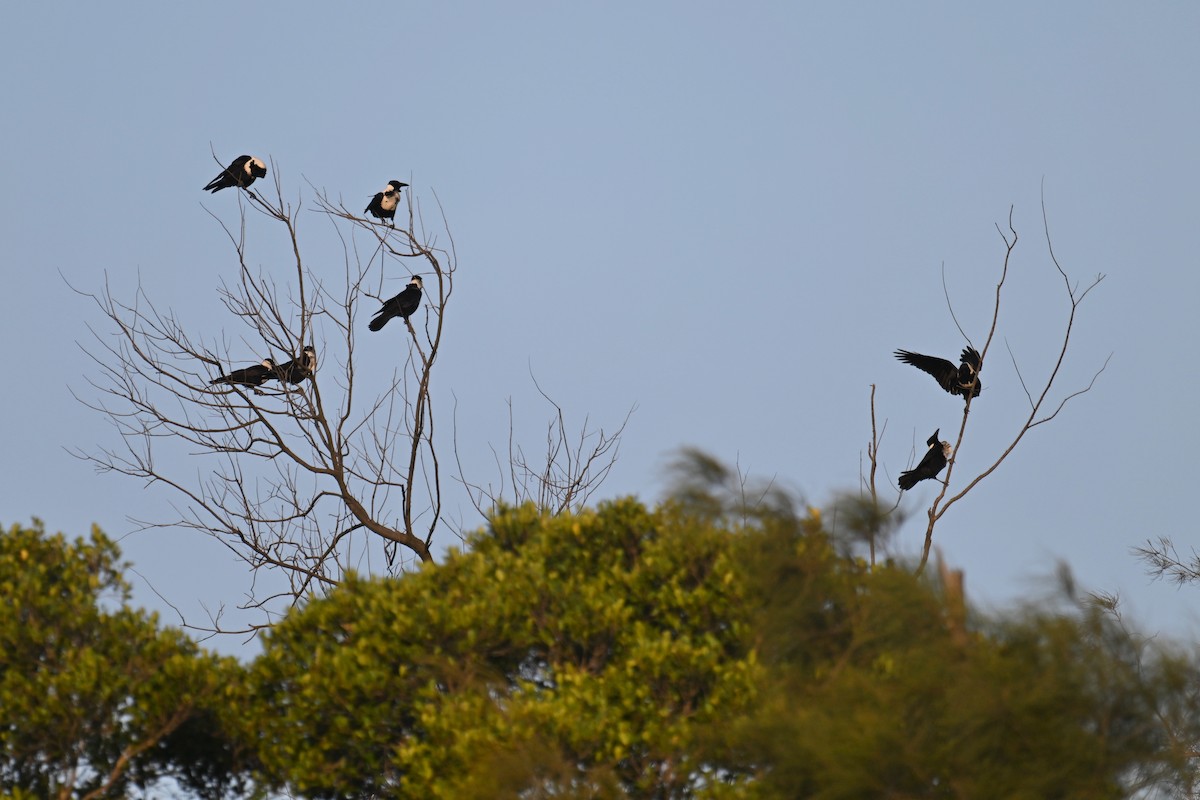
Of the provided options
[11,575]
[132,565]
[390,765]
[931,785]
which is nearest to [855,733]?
[931,785]

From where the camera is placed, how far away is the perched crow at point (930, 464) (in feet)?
41.4

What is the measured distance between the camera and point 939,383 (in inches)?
512

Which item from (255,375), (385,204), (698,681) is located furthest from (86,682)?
(385,204)

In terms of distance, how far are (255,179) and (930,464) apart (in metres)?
6.84

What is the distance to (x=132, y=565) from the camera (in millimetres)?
7777

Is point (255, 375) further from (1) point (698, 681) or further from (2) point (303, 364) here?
(1) point (698, 681)

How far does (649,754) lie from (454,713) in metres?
1.00

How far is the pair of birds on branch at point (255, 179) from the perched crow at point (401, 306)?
911mm

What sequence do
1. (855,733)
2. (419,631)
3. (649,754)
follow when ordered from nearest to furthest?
1. (855,733)
2. (649,754)
3. (419,631)

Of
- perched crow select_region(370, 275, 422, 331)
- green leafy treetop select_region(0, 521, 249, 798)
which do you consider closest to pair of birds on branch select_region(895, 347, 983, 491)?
perched crow select_region(370, 275, 422, 331)

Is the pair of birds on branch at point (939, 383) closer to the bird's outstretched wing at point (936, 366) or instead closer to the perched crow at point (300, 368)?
the bird's outstretched wing at point (936, 366)

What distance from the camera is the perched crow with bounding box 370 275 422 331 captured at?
12.3 meters

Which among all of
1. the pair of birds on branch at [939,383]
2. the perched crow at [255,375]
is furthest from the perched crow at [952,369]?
the perched crow at [255,375]

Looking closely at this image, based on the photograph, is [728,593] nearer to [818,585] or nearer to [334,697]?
[818,585]
